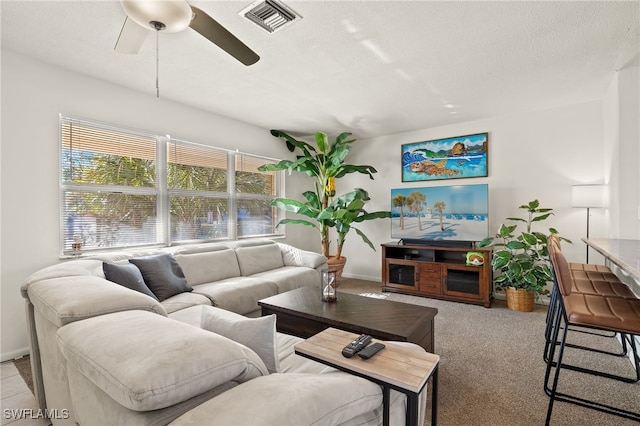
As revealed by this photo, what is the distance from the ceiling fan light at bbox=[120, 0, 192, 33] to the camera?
1499mm

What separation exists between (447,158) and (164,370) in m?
4.69

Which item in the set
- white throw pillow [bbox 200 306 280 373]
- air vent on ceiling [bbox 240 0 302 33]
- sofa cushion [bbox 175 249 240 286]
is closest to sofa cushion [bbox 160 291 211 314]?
sofa cushion [bbox 175 249 240 286]

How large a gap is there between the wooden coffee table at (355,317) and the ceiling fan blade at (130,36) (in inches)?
80.4

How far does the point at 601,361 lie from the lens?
240cm

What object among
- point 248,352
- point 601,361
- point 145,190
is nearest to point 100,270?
point 145,190

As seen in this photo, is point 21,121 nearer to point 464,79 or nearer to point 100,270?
point 100,270

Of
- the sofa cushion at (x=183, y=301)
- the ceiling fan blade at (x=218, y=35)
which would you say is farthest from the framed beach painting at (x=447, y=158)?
the sofa cushion at (x=183, y=301)

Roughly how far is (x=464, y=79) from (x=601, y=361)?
8.82 ft

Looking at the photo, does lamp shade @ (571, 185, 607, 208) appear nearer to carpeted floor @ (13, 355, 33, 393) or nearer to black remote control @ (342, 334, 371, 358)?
black remote control @ (342, 334, 371, 358)

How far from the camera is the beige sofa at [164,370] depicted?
2.38ft

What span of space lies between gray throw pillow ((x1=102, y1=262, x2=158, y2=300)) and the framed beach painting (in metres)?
4.02

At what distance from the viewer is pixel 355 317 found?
7.17 feet

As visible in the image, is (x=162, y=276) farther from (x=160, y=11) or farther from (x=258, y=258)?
(x=160, y=11)

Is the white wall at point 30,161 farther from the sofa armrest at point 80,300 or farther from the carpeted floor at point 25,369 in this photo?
the sofa armrest at point 80,300
